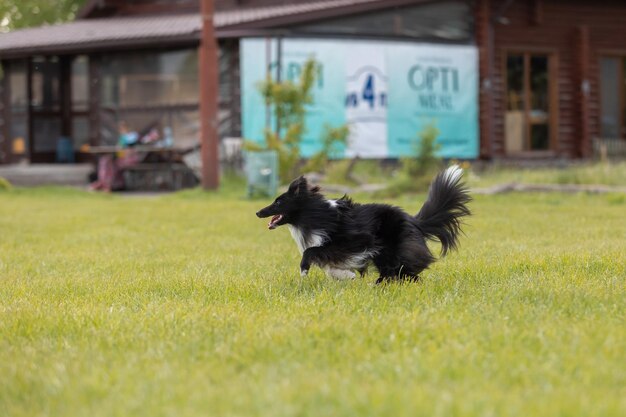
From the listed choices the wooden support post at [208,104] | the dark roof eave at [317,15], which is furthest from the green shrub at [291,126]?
the dark roof eave at [317,15]

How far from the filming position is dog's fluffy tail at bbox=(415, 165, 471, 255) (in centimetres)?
588

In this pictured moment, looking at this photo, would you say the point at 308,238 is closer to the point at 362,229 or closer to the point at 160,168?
the point at 362,229

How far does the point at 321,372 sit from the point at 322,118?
17.0m

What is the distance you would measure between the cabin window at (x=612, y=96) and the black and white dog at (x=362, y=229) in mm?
18668

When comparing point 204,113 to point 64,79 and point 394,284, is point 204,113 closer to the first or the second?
point 64,79

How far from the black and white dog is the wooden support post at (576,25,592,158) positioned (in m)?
17.7

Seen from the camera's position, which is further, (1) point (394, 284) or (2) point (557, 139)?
(2) point (557, 139)

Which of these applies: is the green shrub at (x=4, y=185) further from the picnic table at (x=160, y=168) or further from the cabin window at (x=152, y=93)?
the cabin window at (x=152, y=93)

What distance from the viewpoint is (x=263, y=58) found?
19609mm

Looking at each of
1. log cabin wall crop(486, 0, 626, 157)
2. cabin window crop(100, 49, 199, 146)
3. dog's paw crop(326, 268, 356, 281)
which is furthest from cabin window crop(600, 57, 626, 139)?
dog's paw crop(326, 268, 356, 281)

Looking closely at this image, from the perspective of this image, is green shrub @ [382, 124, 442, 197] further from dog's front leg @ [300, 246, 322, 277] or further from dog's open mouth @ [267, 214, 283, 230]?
dog's front leg @ [300, 246, 322, 277]

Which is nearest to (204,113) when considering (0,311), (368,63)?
(368,63)

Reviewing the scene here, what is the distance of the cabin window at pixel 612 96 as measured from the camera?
76.1ft

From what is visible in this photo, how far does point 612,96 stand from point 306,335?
21374 mm
